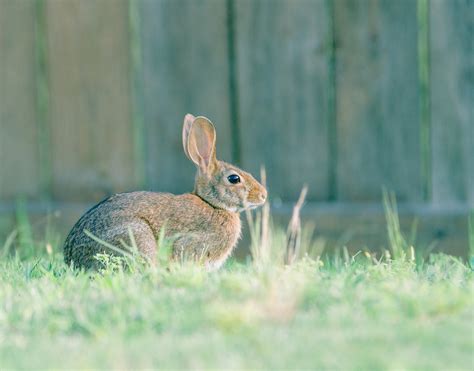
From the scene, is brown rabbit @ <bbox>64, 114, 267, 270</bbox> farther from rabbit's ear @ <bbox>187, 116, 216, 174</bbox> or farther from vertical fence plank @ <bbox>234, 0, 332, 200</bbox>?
vertical fence plank @ <bbox>234, 0, 332, 200</bbox>

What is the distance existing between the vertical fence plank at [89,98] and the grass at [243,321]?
220 cm

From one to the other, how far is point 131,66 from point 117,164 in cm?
58

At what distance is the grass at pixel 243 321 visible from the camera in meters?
2.50

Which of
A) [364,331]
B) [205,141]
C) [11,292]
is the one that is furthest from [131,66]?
[364,331]

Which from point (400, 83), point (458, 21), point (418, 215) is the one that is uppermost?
point (458, 21)

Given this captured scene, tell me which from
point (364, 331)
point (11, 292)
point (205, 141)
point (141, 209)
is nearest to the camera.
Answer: point (364, 331)

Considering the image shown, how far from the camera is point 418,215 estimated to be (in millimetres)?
5367

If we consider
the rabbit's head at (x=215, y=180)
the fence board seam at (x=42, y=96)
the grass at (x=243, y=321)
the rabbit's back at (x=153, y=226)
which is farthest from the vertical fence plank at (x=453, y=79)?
the fence board seam at (x=42, y=96)

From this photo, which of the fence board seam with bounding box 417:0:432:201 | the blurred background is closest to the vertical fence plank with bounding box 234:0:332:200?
the blurred background

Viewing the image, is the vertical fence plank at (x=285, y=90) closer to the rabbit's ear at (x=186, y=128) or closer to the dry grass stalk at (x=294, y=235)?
the dry grass stalk at (x=294, y=235)

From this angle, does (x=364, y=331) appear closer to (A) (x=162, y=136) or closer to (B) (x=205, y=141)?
(B) (x=205, y=141)

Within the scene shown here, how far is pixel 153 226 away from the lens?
4.34 metres

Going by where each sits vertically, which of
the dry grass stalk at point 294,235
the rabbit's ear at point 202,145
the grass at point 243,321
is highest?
the rabbit's ear at point 202,145

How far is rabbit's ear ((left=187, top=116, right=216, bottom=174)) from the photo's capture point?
Answer: 15.4ft
